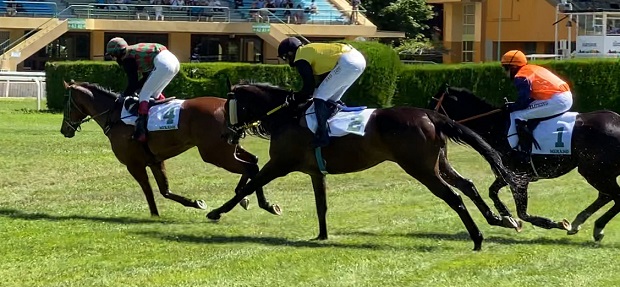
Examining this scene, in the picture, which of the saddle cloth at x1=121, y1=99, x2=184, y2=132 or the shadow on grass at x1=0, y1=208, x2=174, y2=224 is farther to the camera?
the saddle cloth at x1=121, y1=99, x2=184, y2=132

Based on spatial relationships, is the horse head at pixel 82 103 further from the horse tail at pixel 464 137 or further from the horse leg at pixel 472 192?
the horse tail at pixel 464 137

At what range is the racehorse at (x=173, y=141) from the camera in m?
12.3

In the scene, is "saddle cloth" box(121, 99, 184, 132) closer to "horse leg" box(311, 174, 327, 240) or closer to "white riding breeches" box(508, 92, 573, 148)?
"horse leg" box(311, 174, 327, 240)

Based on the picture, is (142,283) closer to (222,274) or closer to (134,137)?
(222,274)

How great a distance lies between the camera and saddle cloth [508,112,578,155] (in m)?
11.4

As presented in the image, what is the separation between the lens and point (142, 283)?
8227 millimetres

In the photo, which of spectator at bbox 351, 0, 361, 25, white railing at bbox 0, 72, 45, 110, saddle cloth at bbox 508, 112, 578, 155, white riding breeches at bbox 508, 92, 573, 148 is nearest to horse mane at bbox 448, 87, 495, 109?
white riding breeches at bbox 508, 92, 573, 148

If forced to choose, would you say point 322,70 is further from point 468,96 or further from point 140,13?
point 140,13

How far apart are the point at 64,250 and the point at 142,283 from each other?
70.8 inches

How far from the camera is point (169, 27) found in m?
48.0

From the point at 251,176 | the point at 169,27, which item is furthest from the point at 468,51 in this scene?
the point at 251,176

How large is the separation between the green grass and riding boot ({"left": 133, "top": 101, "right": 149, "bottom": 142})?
948 millimetres

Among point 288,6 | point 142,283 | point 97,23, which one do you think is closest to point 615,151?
point 142,283

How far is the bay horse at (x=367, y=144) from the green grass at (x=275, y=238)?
1.68 feet
